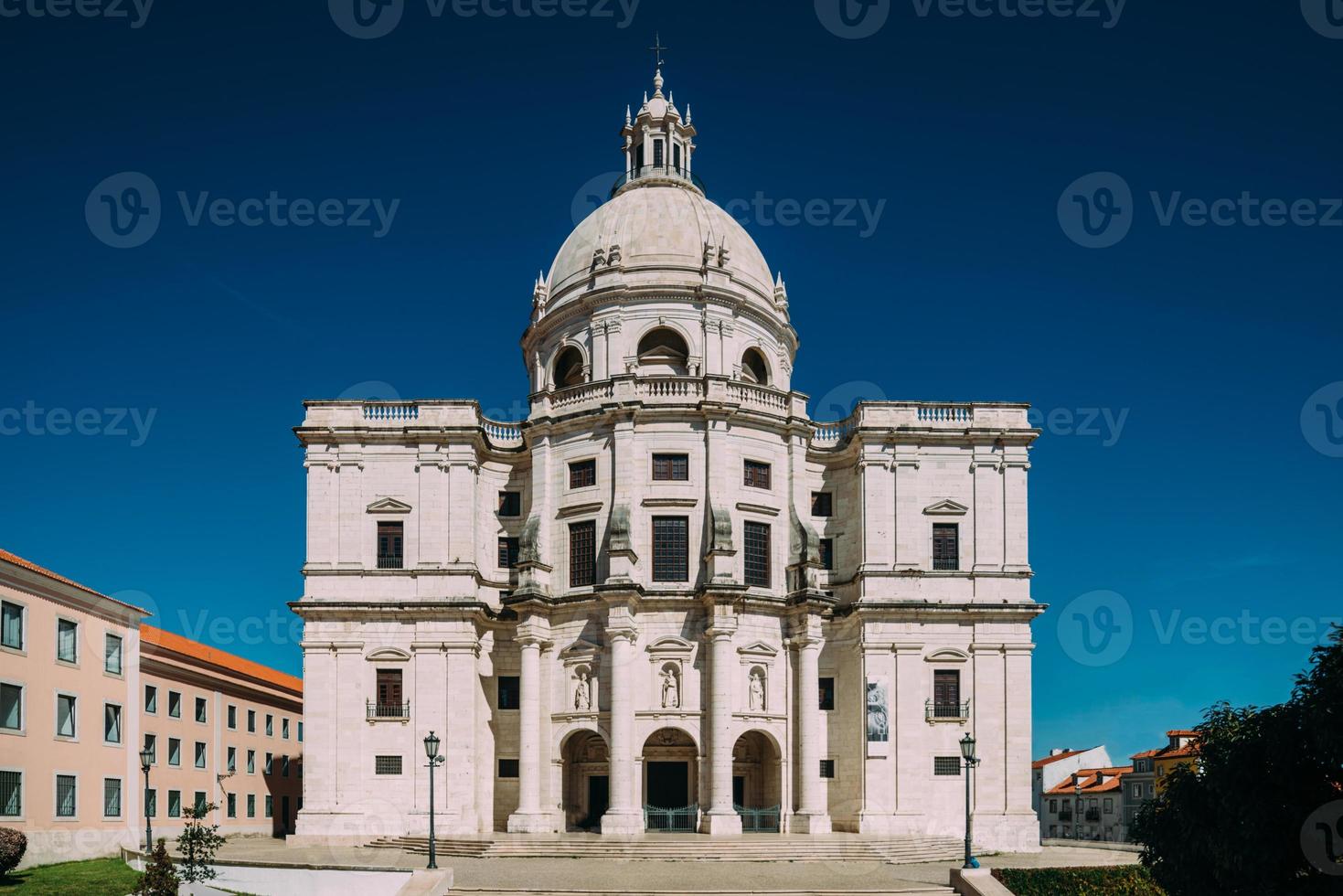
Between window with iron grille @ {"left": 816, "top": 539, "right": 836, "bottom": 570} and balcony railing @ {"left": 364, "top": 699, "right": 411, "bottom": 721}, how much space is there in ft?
58.3

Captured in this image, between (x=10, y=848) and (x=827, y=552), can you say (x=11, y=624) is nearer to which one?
(x=10, y=848)

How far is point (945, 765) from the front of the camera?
1873 inches

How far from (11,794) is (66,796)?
3120 mm

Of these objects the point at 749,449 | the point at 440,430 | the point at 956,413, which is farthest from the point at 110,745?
the point at 956,413

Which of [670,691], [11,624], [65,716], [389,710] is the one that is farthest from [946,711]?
[11,624]

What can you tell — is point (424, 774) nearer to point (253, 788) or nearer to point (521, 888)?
point (521, 888)

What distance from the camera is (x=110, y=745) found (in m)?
44.7

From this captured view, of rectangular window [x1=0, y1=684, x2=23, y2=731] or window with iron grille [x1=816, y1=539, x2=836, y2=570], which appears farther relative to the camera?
window with iron grille [x1=816, y1=539, x2=836, y2=570]

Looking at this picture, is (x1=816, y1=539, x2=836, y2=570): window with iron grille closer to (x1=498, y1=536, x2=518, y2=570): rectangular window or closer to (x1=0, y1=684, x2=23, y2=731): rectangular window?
(x1=498, y1=536, x2=518, y2=570): rectangular window

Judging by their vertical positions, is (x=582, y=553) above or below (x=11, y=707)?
above

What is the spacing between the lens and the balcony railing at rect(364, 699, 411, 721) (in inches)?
1881

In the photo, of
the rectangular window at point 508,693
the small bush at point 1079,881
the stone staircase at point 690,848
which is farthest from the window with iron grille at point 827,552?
the small bush at point 1079,881

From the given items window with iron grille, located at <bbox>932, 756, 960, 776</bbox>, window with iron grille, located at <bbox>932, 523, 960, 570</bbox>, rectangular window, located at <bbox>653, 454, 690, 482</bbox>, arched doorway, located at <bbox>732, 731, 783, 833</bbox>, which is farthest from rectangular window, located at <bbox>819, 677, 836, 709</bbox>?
rectangular window, located at <bbox>653, 454, 690, 482</bbox>

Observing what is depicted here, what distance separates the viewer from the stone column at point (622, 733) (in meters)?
44.4
